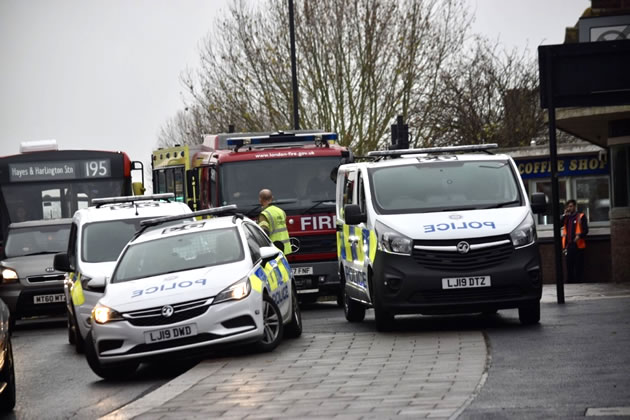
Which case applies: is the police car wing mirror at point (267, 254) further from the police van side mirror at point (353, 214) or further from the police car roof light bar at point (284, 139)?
the police car roof light bar at point (284, 139)

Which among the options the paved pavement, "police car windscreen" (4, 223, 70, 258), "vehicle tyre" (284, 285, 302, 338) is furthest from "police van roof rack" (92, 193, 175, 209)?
the paved pavement

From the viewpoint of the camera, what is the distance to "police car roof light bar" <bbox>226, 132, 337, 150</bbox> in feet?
73.3

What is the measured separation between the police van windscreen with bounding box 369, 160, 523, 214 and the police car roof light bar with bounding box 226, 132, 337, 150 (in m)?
6.35

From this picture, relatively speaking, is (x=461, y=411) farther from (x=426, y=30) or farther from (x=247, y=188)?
(x=426, y=30)

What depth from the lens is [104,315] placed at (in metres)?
13.5

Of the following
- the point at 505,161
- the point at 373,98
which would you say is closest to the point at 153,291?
the point at 505,161

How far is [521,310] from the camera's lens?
1512cm

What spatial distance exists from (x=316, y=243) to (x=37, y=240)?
5421 mm

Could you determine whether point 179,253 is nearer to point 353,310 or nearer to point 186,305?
point 186,305

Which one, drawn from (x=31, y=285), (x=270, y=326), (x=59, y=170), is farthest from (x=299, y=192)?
(x=270, y=326)

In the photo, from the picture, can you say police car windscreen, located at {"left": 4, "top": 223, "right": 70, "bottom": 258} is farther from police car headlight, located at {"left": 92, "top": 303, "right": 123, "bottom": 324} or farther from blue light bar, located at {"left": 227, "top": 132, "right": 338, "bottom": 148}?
police car headlight, located at {"left": 92, "top": 303, "right": 123, "bottom": 324}

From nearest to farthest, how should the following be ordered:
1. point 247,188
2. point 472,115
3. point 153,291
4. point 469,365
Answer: point 469,365 → point 153,291 → point 247,188 → point 472,115

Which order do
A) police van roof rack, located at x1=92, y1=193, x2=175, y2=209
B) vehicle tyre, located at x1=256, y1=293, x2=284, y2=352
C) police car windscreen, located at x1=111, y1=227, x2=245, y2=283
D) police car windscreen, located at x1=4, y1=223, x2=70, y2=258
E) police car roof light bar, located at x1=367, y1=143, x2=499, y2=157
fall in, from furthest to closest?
1. police car windscreen, located at x1=4, y1=223, x2=70, y2=258
2. police van roof rack, located at x1=92, y1=193, x2=175, y2=209
3. police car roof light bar, located at x1=367, y1=143, x2=499, y2=157
4. police car windscreen, located at x1=111, y1=227, x2=245, y2=283
5. vehicle tyre, located at x1=256, y1=293, x2=284, y2=352

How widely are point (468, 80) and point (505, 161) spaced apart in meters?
43.1
